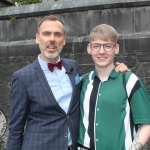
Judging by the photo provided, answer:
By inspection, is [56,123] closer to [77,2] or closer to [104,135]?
[104,135]

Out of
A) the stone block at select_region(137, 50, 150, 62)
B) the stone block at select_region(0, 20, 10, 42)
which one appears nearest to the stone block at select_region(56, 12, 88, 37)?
the stone block at select_region(137, 50, 150, 62)

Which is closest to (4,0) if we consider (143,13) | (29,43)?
(29,43)

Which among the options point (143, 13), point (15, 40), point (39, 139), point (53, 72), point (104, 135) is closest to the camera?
point (104, 135)

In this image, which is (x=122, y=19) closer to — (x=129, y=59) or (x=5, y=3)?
(x=129, y=59)

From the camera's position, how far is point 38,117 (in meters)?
2.35

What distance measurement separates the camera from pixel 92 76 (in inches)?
93.7

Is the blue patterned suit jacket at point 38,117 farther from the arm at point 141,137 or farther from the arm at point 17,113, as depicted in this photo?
the arm at point 141,137

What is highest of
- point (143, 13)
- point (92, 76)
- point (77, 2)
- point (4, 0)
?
point (4, 0)

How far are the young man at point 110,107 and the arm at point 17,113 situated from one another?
0.50m

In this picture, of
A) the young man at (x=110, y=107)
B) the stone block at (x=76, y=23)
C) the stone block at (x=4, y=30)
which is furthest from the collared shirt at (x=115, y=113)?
the stone block at (x=4, y=30)

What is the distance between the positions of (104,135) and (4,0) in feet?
22.3

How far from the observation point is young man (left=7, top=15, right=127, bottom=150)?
2.32m

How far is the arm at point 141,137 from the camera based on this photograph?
2.03 m

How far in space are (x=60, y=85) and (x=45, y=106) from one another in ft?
0.81
